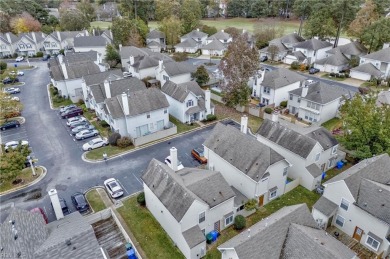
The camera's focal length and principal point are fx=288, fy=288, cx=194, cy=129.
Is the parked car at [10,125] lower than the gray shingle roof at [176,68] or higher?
lower

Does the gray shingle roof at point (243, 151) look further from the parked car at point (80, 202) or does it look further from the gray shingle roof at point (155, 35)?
the gray shingle roof at point (155, 35)

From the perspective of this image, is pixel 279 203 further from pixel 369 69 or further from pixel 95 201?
pixel 369 69

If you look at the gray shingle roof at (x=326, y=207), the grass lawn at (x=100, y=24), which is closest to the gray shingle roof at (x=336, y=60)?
the gray shingle roof at (x=326, y=207)

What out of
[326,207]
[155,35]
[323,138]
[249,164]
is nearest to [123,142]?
[249,164]

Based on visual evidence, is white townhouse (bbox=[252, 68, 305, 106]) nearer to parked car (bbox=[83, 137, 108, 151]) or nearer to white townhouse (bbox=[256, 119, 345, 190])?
white townhouse (bbox=[256, 119, 345, 190])

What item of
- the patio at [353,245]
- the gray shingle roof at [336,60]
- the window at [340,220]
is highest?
the gray shingle roof at [336,60]

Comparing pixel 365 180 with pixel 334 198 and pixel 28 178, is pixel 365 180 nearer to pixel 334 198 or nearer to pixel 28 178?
pixel 334 198
